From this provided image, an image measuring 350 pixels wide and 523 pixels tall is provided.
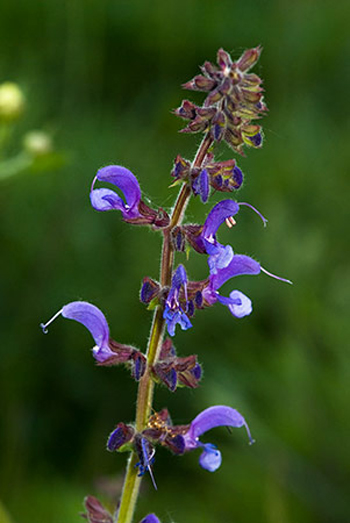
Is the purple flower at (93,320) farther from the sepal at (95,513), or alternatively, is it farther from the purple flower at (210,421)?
the sepal at (95,513)

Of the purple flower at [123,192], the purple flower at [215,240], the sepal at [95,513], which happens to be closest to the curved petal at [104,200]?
the purple flower at [123,192]

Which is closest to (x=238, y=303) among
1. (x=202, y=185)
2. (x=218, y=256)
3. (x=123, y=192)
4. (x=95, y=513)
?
(x=218, y=256)

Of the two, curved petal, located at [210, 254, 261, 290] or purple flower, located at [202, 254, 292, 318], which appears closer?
purple flower, located at [202, 254, 292, 318]

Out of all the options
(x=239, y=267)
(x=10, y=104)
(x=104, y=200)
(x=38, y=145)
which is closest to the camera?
(x=104, y=200)

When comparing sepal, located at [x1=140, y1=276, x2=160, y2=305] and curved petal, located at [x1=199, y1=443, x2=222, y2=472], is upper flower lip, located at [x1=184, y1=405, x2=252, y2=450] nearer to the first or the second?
curved petal, located at [x1=199, y1=443, x2=222, y2=472]

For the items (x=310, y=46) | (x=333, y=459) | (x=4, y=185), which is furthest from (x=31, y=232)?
(x=310, y=46)

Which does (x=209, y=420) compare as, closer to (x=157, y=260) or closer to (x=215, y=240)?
(x=215, y=240)

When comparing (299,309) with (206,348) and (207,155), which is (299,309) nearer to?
(206,348)

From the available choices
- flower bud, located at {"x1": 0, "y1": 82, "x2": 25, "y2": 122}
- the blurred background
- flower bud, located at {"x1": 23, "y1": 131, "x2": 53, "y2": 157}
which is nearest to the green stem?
the blurred background
